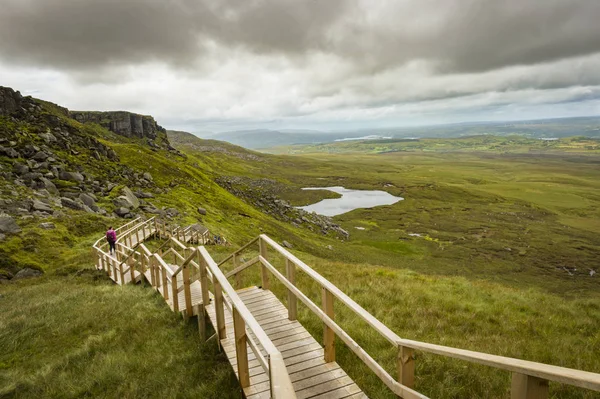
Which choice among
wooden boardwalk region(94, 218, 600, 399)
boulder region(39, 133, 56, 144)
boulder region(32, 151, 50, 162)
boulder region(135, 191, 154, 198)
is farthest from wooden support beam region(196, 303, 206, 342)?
boulder region(39, 133, 56, 144)

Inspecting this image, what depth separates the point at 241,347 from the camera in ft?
17.6

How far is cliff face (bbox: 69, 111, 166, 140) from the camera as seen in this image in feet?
312

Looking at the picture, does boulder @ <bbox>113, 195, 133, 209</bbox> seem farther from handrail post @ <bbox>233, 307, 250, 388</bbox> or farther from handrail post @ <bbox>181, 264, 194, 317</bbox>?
handrail post @ <bbox>233, 307, 250, 388</bbox>

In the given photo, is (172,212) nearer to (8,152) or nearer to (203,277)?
(8,152)

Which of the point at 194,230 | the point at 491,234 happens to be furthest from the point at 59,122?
the point at 491,234

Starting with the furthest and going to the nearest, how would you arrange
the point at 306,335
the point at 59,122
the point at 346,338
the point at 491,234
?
1. the point at 491,234
2. the point at 59,122
3. the point at 306,335
4. the point at 346,338

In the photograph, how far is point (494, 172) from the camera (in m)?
188

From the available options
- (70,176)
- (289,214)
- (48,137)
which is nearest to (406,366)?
(70,176)

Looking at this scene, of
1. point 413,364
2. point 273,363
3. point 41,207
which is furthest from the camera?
point 41,207

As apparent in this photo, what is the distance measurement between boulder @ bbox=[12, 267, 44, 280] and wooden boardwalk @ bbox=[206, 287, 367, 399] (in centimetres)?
1587

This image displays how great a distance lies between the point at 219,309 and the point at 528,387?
511 centimetres

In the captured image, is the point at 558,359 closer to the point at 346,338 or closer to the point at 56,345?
the point at 346,338

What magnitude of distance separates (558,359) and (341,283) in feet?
24.1

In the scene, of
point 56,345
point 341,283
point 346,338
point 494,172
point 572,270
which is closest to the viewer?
point 346,338
